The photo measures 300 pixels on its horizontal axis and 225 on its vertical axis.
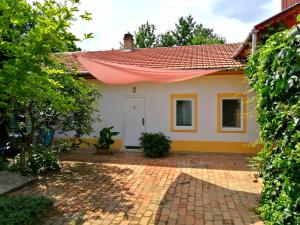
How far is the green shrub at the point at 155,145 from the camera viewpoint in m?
11.2

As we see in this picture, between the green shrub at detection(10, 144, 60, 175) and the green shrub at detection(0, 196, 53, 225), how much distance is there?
10.1 ft

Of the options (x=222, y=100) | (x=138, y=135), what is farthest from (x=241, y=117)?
(x=138, y=135)

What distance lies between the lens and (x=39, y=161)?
853cm

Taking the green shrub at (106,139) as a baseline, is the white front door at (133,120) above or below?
above

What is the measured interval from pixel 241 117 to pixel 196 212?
23.3 ft

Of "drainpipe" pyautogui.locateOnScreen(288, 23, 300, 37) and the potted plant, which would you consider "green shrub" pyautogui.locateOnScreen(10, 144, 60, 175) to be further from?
"drainpipe" pyautogui.locateOnScreen(288, 23, 300, 37)

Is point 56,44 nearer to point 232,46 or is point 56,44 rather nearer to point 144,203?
point 144,203

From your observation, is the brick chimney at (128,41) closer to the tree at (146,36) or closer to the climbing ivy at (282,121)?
the climbing ivy at (282,121)

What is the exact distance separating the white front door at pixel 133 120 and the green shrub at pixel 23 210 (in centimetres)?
760

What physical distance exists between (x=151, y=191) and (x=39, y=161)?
144 inches

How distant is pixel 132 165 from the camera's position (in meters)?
9.77

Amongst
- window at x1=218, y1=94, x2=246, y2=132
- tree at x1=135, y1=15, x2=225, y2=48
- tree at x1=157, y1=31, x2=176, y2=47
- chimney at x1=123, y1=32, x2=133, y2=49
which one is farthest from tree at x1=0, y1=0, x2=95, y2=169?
tree at x1=135, y1=15, x2=225, y2=48

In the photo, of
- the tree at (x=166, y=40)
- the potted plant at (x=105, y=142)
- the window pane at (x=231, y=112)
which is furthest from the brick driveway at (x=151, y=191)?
the tree at (x=166, y=40)

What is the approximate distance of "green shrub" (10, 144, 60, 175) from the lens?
333 inches
